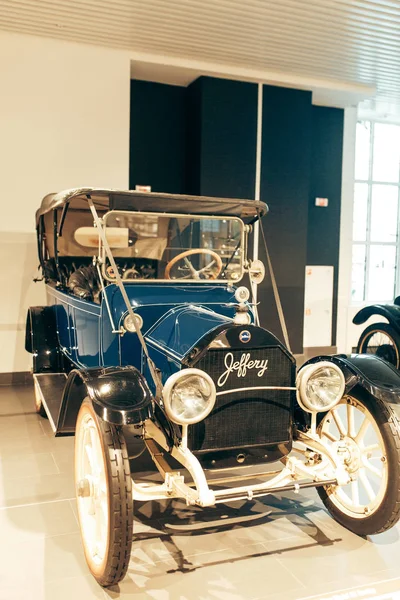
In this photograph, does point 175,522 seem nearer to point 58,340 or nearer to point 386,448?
point 386,448

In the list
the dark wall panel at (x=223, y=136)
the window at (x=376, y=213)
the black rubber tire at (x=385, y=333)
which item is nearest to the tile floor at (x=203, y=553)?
the black rubber tire at (x=385, y=333)

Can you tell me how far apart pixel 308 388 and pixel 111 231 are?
6.99 feet

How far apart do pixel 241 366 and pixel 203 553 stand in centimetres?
90

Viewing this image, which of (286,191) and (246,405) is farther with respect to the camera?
(286,191)

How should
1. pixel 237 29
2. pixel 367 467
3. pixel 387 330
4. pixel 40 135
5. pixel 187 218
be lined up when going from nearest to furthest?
pixel 367 467, pixel 187 218, pixel 237 29, pixel 40 135, pixel 387 330

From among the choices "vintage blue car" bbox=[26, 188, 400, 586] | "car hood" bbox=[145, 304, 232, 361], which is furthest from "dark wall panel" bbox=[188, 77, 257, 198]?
"car hood" bbox=[145, 304, 232, 361]

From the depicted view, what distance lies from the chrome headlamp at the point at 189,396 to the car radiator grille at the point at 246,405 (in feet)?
0.50

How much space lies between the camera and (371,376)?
2.66 metres

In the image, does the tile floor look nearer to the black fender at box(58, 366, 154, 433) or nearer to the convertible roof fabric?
the black fender at box(58, 366, 154, 433)

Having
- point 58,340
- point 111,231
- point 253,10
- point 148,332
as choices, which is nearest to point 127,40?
point 253,10

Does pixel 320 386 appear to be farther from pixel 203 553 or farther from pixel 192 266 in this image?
pixel 192 266

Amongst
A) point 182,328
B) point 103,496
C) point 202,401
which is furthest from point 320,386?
point 103,496

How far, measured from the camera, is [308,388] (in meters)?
2.52

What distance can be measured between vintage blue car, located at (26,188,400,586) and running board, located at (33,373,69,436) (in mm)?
27
